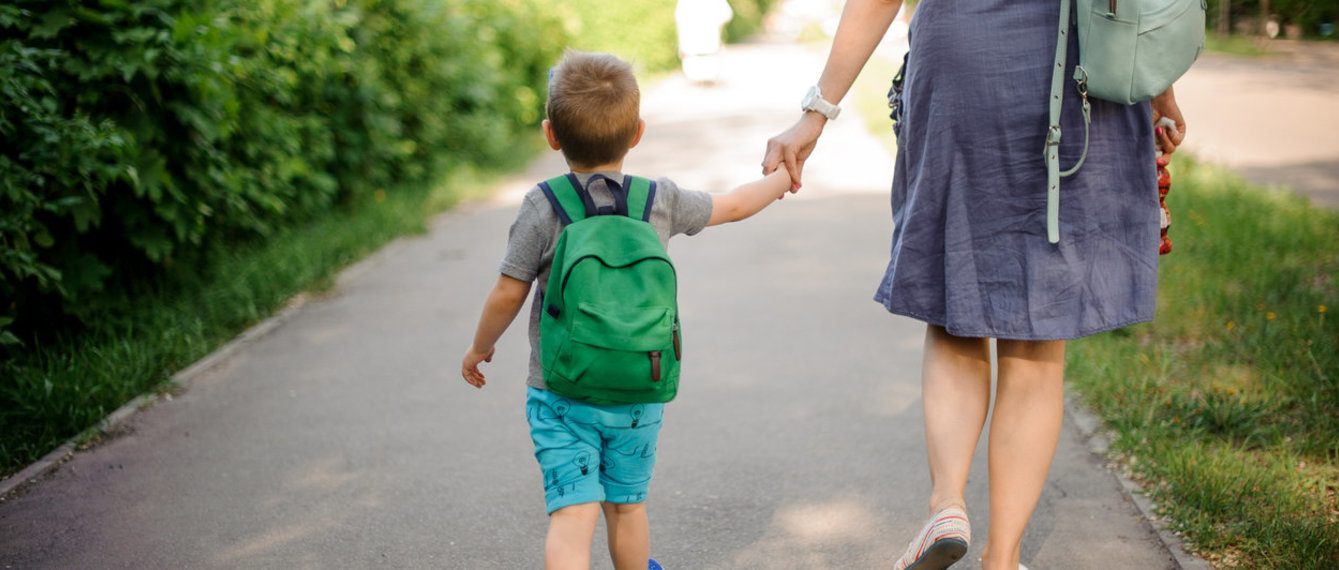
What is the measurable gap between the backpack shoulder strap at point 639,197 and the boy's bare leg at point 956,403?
0.81m

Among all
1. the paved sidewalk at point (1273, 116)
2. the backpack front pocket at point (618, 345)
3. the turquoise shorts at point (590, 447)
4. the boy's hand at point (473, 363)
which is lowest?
the paved sidewalk at point (1273, 116)

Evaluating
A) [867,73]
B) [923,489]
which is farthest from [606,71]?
[867,73]

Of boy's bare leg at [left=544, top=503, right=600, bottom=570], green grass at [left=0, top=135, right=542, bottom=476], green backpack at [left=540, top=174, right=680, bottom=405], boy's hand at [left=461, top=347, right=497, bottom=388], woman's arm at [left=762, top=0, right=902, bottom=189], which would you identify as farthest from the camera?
green grass at [left=0, top=135, right=542, bottom=476]

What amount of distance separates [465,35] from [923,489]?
25.7ft

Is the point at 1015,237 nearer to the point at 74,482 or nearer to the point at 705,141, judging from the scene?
the point at 74,482

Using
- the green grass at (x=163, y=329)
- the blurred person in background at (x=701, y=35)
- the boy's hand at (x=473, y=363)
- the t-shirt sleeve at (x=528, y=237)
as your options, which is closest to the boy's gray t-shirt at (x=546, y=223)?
the t-shirt sleeve at (x=528, y=237)

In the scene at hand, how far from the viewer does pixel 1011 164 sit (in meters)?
2.37

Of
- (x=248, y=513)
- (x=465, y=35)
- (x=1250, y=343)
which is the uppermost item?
(x=465, y=35)

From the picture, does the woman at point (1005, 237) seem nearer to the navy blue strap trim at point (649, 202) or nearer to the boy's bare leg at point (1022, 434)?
the boy's bare leg at point (1022, 434)

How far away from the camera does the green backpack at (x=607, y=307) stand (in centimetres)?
218

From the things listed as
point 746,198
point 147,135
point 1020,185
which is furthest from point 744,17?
point 1020,185

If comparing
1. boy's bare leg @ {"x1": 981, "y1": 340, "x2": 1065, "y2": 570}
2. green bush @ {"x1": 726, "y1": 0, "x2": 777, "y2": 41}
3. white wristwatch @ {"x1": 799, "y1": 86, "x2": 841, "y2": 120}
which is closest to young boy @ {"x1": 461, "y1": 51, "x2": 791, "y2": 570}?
white wristwatch @ {"x1": 799, "y1": 86, "x2": 841, "y2": 120}

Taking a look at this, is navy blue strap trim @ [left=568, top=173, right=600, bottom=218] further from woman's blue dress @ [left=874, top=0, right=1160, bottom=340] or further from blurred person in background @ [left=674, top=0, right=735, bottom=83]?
blurred person in background @ [left=674, top=0, right=735, bottom=83]

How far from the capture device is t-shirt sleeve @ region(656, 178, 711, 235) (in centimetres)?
239
